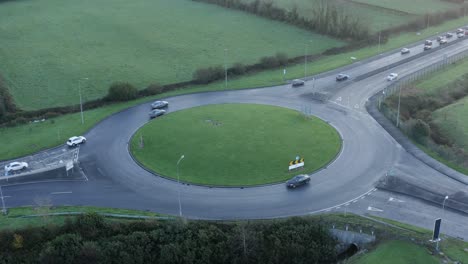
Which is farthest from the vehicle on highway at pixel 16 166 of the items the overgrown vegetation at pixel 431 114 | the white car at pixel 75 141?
the overgrown vegetation at pixel 431 114

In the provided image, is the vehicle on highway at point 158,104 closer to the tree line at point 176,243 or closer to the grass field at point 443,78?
the tree line at point 176,243

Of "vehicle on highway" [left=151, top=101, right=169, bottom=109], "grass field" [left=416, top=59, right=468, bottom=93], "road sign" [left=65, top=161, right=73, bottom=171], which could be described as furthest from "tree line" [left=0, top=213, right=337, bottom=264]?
"grass field" [left=416, top=59, right=468, bottom=93]

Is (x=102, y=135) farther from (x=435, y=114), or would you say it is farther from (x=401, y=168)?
(x=435, y=114)

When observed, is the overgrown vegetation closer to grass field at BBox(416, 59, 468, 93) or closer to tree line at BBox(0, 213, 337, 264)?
grass field at BBox(416, 59, 468, 93)

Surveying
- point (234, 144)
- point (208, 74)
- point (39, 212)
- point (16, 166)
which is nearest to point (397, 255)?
point (234, 144)

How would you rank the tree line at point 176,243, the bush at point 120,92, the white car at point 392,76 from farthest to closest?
the white car at point 392,76, the bush at point 120,92, the tree line at point 176,243

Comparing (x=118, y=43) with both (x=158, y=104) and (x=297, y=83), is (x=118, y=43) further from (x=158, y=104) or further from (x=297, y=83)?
(x=297, y=83)
